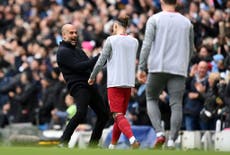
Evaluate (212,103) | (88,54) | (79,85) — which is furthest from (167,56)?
(88,54)

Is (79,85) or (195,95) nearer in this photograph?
(79,85)

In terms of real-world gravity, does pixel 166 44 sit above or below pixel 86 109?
above

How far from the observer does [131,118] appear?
23375 millimetres

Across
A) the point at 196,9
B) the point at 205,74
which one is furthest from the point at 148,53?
the point at 196,9

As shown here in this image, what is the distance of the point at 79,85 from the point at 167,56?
199 cm

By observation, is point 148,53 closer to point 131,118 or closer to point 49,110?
point 131,118

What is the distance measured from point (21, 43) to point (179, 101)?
58.3 feet

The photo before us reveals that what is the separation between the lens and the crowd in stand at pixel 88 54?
854 inches

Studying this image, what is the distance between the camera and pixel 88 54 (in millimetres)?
26344

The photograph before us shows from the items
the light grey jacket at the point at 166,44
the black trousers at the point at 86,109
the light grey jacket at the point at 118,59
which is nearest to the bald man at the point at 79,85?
the black trousers at the point at 86,109

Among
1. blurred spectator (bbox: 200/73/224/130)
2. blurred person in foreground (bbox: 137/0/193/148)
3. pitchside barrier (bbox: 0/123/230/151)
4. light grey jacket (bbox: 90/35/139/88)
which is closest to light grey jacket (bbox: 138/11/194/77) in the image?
blurred person in foreground (bbox: 137/0/193/148)

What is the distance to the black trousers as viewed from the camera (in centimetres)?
→ 1590

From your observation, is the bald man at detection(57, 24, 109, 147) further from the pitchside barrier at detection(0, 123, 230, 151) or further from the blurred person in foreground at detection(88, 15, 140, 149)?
the pitchside barrier at detection(0, 123, 230, 151)

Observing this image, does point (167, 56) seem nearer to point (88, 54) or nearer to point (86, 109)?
point (86, 109)
